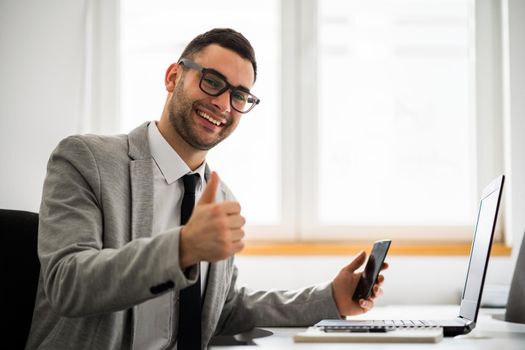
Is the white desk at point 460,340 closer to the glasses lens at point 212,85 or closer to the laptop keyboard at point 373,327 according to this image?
the laptop keyboard at point 373,327

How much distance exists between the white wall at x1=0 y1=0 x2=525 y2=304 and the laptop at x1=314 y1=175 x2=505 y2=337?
115 cm

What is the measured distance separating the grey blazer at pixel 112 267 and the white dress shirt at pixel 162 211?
0.02 m

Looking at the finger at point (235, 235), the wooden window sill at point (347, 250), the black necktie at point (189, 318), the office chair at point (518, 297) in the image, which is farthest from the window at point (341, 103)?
Result: the finger at point (235, 235)

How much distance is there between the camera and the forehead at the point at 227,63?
1.74 metres

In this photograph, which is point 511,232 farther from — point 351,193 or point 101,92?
point 101,92

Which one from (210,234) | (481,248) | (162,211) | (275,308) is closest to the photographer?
(210,234)

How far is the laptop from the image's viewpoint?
134 centimetres

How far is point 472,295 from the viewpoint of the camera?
59.2 inches

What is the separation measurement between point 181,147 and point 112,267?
647mm

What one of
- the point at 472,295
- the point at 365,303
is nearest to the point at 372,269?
the point at 365,303

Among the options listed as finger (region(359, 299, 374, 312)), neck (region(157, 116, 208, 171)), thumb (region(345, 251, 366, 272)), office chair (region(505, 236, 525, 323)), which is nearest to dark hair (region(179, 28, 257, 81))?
neck (region(157, 116, 208, 171))

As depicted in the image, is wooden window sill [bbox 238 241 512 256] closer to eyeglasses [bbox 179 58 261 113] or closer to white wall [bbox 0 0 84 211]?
white wall [bbox 0 0 84 211]

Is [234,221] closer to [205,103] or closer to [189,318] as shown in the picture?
[189,318]

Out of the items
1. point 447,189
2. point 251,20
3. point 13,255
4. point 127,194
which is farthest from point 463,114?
point 13,255
